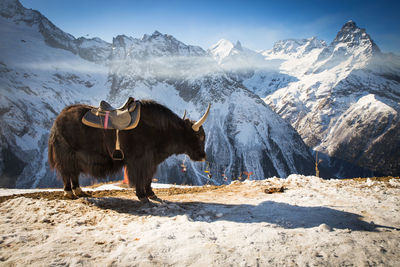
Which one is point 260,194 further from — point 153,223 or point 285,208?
point 153,223

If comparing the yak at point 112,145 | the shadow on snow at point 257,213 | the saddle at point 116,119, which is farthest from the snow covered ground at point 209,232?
the saddle at point 116,119

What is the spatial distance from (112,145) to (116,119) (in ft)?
1.96

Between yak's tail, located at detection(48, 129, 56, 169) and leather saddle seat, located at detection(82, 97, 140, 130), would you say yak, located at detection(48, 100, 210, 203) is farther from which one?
leather saddle seat, located at detection(82, 97, 140, 130)

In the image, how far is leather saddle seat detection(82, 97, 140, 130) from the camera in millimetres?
4832

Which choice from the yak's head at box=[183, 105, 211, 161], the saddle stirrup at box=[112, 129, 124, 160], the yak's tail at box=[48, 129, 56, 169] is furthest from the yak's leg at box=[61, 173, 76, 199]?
the yak's head at box=[183, 105, 211, 161]

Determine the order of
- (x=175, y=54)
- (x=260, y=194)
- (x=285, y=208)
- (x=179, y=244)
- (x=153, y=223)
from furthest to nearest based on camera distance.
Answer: (x=175, y=54)
(x=260, y=194)
(x=285, y=208)
(x=153, y=223)
(x=179, y=244)

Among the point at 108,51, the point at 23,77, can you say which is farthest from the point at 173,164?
the point at 108,51

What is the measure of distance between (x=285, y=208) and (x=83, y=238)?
144 inches

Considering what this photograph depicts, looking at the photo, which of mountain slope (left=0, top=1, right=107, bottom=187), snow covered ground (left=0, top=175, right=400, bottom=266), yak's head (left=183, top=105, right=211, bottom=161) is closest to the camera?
snow covered ground (left=0, top=175, right=400, bottom=266)

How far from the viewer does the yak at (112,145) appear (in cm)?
491

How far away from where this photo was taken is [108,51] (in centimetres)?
17100

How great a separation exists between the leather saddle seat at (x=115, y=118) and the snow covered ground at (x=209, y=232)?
1780mm

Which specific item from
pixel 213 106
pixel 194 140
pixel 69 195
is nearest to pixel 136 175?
pixel 194 140

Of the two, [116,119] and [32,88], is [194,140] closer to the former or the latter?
[116,119]
